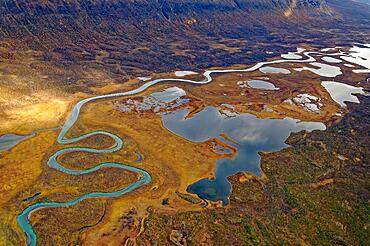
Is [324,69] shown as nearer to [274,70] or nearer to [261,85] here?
[274,70]

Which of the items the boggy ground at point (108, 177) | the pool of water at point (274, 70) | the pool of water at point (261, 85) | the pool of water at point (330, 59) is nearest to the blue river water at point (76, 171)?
the boggy ground at point (108, 177)

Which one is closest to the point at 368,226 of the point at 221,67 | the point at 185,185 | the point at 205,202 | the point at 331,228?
the point at 331,228

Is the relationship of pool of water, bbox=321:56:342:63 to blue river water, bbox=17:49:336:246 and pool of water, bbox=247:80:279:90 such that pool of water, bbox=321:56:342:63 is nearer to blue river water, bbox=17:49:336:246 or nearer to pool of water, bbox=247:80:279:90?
pool of water, bbox=247:80:279:90

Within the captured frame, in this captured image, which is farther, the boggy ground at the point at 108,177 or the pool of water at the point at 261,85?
the pool of water at the point at 261,85

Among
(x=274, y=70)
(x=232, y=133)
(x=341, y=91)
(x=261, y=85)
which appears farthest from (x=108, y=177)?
(x=274, y=70)

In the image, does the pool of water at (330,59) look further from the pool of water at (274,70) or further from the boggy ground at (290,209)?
the boggy ground at (290,209)

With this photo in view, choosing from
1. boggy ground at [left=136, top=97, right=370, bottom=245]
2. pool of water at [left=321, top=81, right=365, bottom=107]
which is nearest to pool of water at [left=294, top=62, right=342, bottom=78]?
pool of water at [left=321, top=81, right=365, bottom=107]
